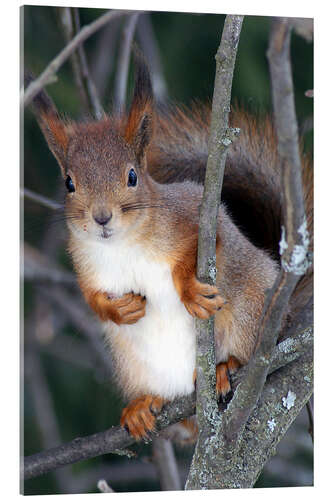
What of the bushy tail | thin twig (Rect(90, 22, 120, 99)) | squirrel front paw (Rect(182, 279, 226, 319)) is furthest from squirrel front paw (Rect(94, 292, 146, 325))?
thin twig (Rect(90, 22, 120, 99))

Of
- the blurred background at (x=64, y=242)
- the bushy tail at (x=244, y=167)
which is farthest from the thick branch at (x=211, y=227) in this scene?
the bushy tail at (x=244, y=167)

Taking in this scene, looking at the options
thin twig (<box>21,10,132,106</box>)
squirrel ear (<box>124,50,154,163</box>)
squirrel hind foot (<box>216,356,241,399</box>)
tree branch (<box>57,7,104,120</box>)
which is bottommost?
squirrel hind foot (<box>216,356,241,399</box>)

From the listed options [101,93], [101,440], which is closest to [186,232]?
[101,440]

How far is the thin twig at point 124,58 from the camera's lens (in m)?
3.06

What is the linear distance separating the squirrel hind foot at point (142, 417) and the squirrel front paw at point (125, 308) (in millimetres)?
406

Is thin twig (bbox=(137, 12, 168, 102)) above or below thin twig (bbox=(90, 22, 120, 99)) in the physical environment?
below

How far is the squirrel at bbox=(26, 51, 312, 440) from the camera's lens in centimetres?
220

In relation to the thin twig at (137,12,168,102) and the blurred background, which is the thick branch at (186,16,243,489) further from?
the thin twig at (137,12,168,102)

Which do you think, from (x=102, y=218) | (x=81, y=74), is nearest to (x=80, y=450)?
(x=102, y=218)

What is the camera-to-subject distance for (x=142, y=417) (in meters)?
2.61

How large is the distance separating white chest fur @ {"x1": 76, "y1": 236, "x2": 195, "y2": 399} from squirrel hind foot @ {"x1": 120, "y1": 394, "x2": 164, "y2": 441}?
1.4 inches

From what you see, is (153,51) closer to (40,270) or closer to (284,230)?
(40,270)

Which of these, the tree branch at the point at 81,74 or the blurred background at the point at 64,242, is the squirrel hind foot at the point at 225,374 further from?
the tree branch at the point at 81,74

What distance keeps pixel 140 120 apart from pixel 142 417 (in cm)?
102
